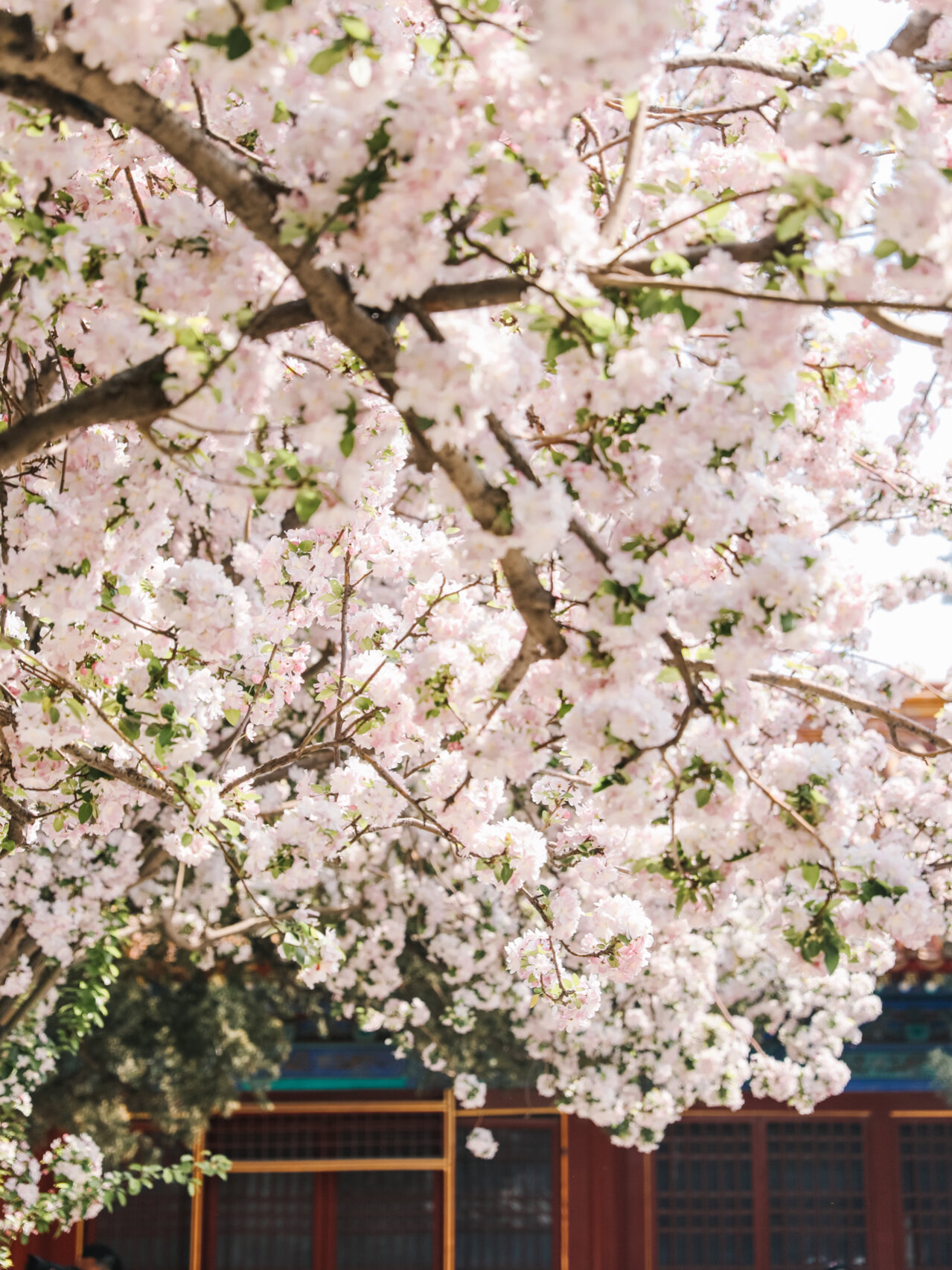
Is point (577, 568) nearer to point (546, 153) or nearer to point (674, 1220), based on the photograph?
point (546, 153)

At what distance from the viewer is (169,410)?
8.71ft

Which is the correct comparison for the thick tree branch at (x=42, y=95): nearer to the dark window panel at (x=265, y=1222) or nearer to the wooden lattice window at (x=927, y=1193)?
the dark window panel at (x=265, y=1222)

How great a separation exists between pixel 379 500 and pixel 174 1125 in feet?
20.4

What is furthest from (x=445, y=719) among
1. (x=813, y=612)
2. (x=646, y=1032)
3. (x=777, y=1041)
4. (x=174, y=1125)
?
(x=777, y=1041)

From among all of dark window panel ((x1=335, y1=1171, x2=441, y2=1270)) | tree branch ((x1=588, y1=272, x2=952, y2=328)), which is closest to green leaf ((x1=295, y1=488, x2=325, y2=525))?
tree branch ((x1=588, y1=272, x2=952, y2=328))

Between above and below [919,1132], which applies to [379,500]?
above

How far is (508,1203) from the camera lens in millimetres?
10453

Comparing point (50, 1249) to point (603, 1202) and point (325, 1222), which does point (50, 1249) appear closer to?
point (325, 1222)

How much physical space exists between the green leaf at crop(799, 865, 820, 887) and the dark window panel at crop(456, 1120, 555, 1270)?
828 centimetres

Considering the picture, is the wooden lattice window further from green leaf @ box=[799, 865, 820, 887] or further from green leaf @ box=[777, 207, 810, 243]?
green leaf @ box=[777, 207, 810, 243]

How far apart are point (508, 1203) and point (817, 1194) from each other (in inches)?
96.0

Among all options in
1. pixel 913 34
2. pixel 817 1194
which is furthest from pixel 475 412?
pixel 817 1194

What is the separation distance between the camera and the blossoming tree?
244cm

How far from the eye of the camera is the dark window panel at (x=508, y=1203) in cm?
1036
